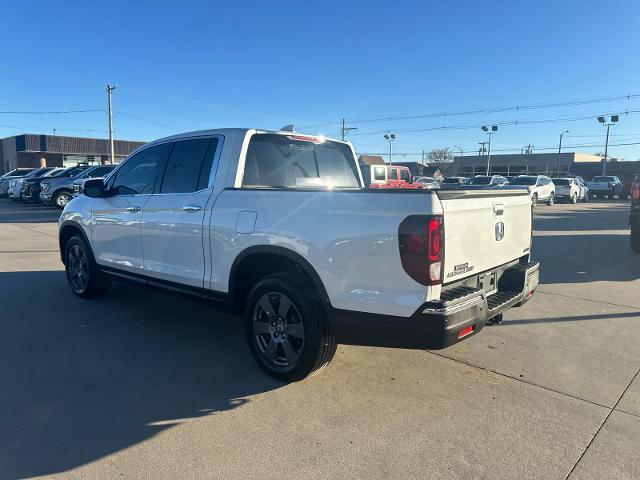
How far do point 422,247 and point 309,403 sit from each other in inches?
56.1

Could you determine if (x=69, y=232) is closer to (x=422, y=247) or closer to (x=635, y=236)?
(x=422, y=247)

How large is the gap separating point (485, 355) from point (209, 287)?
255cm

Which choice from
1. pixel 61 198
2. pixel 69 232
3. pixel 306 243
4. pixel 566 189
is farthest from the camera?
pixel 566 189

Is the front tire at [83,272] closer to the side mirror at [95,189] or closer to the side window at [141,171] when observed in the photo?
the side mirror at [95,189]

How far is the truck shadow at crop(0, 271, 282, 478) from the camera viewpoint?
2930mm

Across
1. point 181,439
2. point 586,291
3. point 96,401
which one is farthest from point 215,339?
point 586,291

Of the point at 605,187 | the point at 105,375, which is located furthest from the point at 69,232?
the point at 605,187

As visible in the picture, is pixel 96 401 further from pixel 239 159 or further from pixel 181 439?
pixel 239 159

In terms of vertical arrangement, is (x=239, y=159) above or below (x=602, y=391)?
above

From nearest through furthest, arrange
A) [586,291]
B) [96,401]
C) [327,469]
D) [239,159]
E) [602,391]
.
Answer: [327,469] → [96,401] → [602,391] → [239,159] → [586,291]

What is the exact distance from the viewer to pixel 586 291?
672 cm

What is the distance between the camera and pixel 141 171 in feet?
16.8

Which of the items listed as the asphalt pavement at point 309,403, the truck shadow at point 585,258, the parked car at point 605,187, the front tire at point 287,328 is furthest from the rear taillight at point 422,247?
the parked car at point 605,187

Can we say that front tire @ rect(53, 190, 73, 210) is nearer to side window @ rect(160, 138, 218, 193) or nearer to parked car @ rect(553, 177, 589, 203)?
side window @ rect(160, 138, 218, 193)
